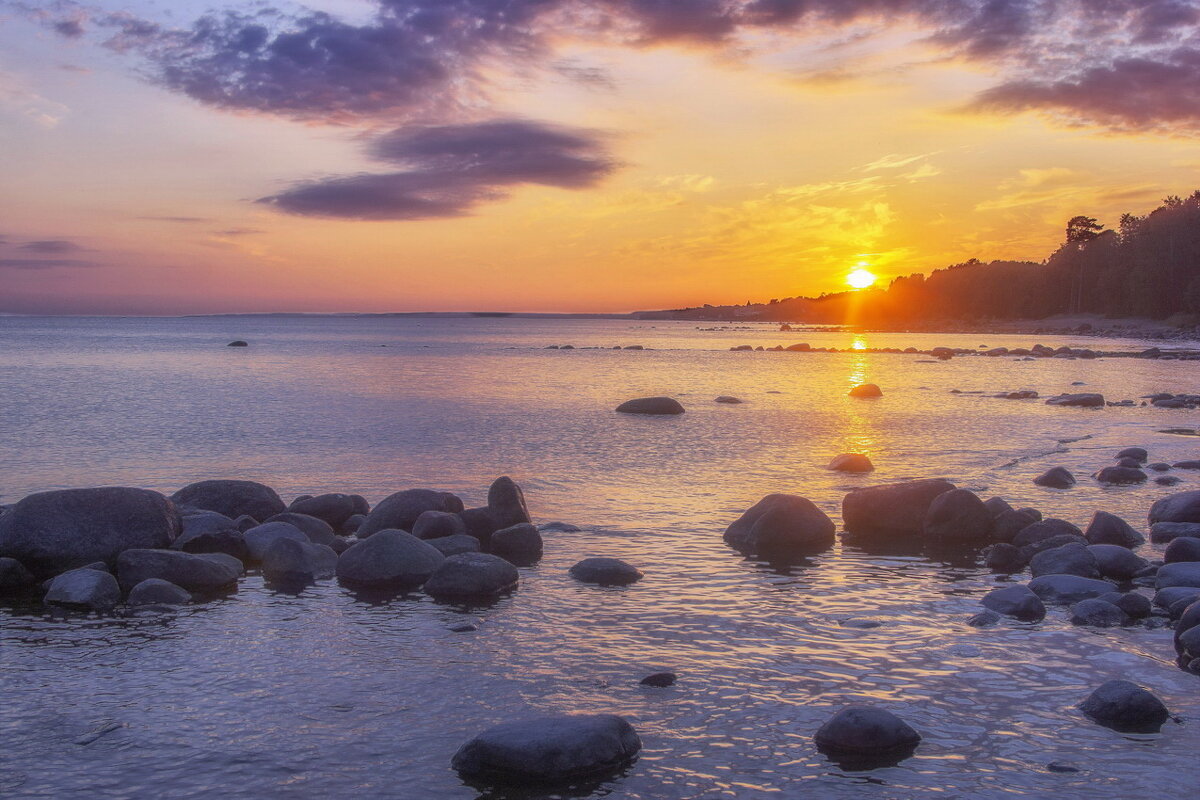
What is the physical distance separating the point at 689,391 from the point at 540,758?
148ft

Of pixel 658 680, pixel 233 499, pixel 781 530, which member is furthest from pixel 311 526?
pixel 658 680

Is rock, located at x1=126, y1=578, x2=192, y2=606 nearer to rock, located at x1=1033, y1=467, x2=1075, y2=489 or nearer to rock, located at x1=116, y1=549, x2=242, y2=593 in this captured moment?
rock, located at x1=116, y1=549, x2=242, y2=593

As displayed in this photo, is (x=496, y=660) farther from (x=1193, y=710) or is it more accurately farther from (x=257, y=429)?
(x=257, y=429)

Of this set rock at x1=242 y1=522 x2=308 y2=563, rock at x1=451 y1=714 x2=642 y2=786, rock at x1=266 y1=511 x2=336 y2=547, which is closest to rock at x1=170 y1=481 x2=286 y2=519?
rock at x1=266 y1=511 x2=336 y2=547

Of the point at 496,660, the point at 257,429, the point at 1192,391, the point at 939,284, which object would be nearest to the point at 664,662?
the point at 496,660

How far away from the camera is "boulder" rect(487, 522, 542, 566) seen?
47.0ft

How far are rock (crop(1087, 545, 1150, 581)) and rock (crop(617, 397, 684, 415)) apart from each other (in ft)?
81.0

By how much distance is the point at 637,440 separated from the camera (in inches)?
1147

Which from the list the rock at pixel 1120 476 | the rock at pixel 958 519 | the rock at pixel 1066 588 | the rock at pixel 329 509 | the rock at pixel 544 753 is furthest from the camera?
the rock at pixel 1120 476

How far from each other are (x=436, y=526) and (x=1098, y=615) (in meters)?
9.46

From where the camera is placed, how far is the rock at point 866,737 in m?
7.64

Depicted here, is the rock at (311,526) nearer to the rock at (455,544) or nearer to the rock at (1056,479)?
the rock at (455,544)

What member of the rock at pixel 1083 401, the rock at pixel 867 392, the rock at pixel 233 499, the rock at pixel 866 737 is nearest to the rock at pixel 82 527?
the rock at pixel 233 499

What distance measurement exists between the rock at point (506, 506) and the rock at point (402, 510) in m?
1.08
